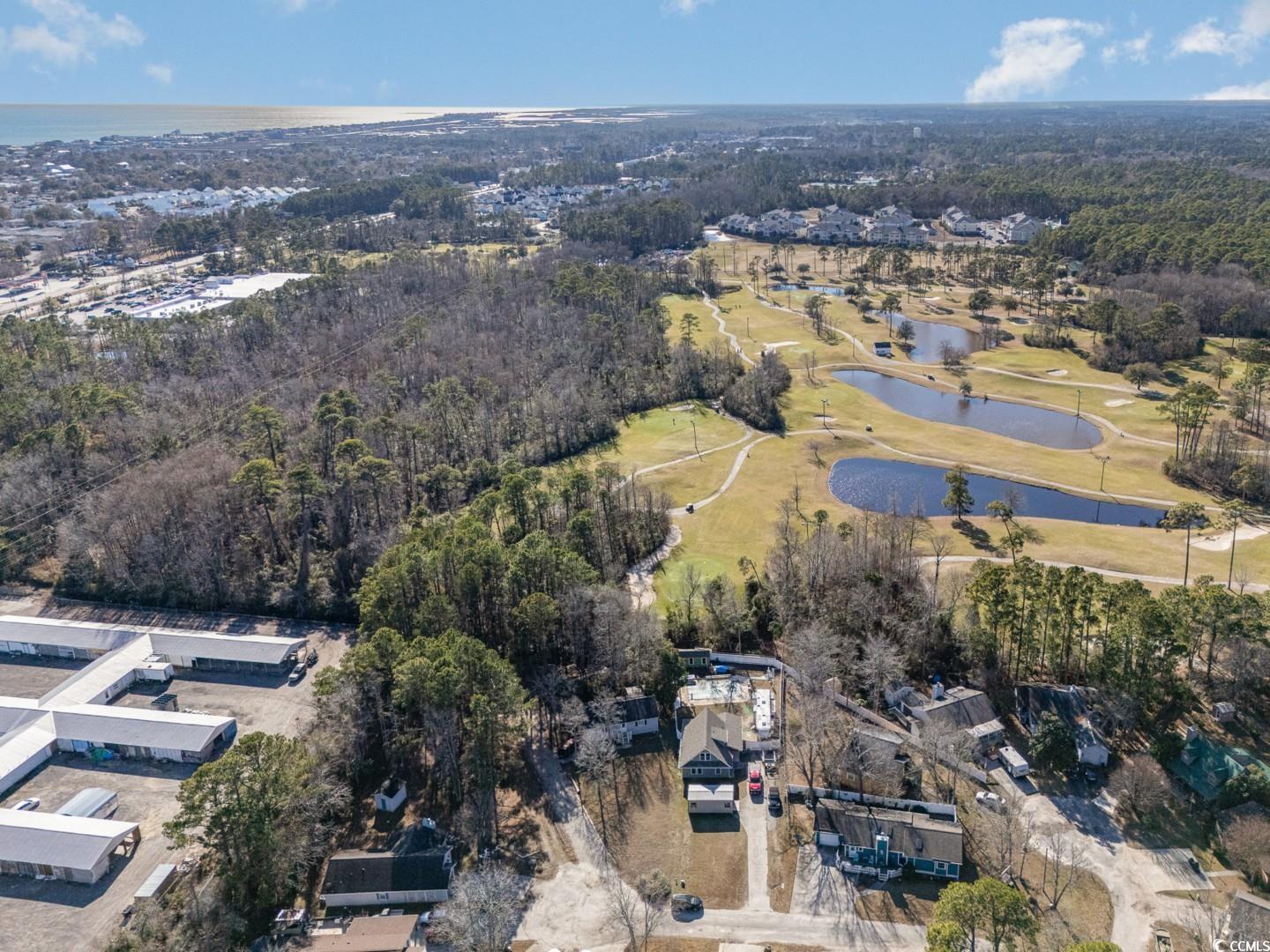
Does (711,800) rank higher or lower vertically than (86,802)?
lower

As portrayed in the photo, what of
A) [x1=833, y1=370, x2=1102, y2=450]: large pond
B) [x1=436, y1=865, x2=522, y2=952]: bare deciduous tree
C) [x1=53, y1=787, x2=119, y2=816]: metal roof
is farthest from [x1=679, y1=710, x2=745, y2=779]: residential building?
[x1=833, y1=370, x2=1102, y2=450]: large pond

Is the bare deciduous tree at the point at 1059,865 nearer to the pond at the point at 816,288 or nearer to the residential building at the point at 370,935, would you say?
the residential building at the point at 370,935

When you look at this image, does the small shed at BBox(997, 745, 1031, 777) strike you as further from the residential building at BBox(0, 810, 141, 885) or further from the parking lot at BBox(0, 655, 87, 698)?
the parking lot at BBox(0, 655, 87, 698)

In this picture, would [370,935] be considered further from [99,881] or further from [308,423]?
[308,423]

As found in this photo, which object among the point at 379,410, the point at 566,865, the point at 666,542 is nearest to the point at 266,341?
the point at 379,410

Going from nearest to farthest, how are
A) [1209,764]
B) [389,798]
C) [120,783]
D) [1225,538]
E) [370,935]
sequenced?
1. [370,935]
2. [1209,764]
3. [389,798]
4. [120,783]
5. [1225,538]

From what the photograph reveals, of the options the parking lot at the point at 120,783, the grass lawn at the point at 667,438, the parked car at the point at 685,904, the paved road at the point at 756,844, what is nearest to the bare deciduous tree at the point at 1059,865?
the paved road at the point at 756,844

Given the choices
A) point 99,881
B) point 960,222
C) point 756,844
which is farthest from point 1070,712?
point 960,222
